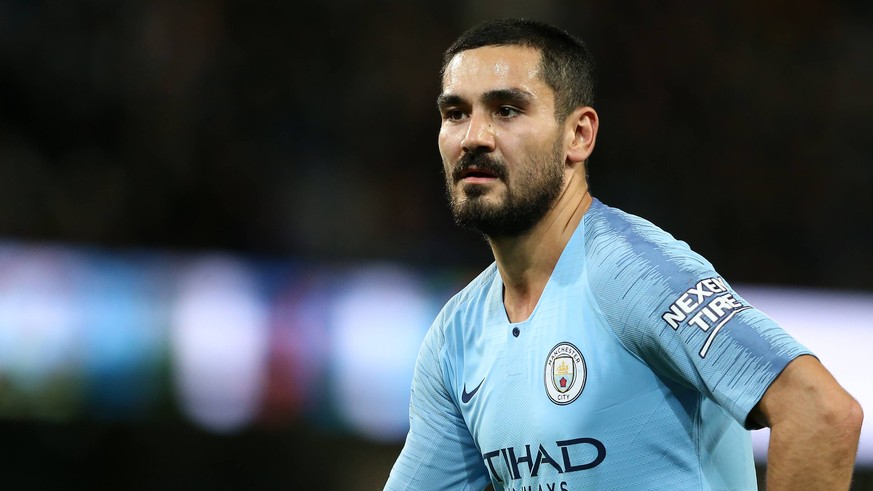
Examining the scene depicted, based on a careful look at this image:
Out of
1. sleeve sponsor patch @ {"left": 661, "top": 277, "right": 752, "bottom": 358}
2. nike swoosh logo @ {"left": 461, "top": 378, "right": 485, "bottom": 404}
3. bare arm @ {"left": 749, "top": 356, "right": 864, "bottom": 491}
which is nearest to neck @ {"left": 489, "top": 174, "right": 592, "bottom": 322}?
nike swoosh logo @ {"left": 461, "top": 378, "right": 485, "bottom": 404}

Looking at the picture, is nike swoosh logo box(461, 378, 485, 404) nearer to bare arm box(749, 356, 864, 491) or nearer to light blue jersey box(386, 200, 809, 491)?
light blue jersey box(386, 200, 809, 491)

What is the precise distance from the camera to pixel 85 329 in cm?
710

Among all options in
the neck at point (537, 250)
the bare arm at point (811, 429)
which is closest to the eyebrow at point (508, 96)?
the neck at point (537, 250)

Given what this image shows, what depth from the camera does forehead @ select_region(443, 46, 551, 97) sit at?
3225 millimetres

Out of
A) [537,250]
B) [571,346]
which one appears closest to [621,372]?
[571,346]

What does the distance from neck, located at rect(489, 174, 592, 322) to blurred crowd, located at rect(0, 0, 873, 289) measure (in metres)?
4.57

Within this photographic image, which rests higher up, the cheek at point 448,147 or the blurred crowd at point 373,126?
the blurred crowd at point 373,126

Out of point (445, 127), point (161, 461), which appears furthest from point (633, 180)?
point (445, 127)

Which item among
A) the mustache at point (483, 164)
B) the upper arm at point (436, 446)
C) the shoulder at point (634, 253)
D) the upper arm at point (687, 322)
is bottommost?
the upper arm at point (436, 446)

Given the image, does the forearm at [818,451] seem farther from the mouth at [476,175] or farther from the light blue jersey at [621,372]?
the mouth at [476,175]

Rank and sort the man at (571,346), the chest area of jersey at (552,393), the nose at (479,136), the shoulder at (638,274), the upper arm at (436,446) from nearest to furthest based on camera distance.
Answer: the man at (571,346), the shoulder at (638,274), the chest area of jersey at (552,393), the nose at (479,136), the upper arm at (436,446)

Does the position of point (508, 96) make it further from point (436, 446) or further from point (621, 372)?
point (436, 446)

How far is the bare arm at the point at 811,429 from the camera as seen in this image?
7.68 feet

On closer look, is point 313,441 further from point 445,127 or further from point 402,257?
point 445,127
